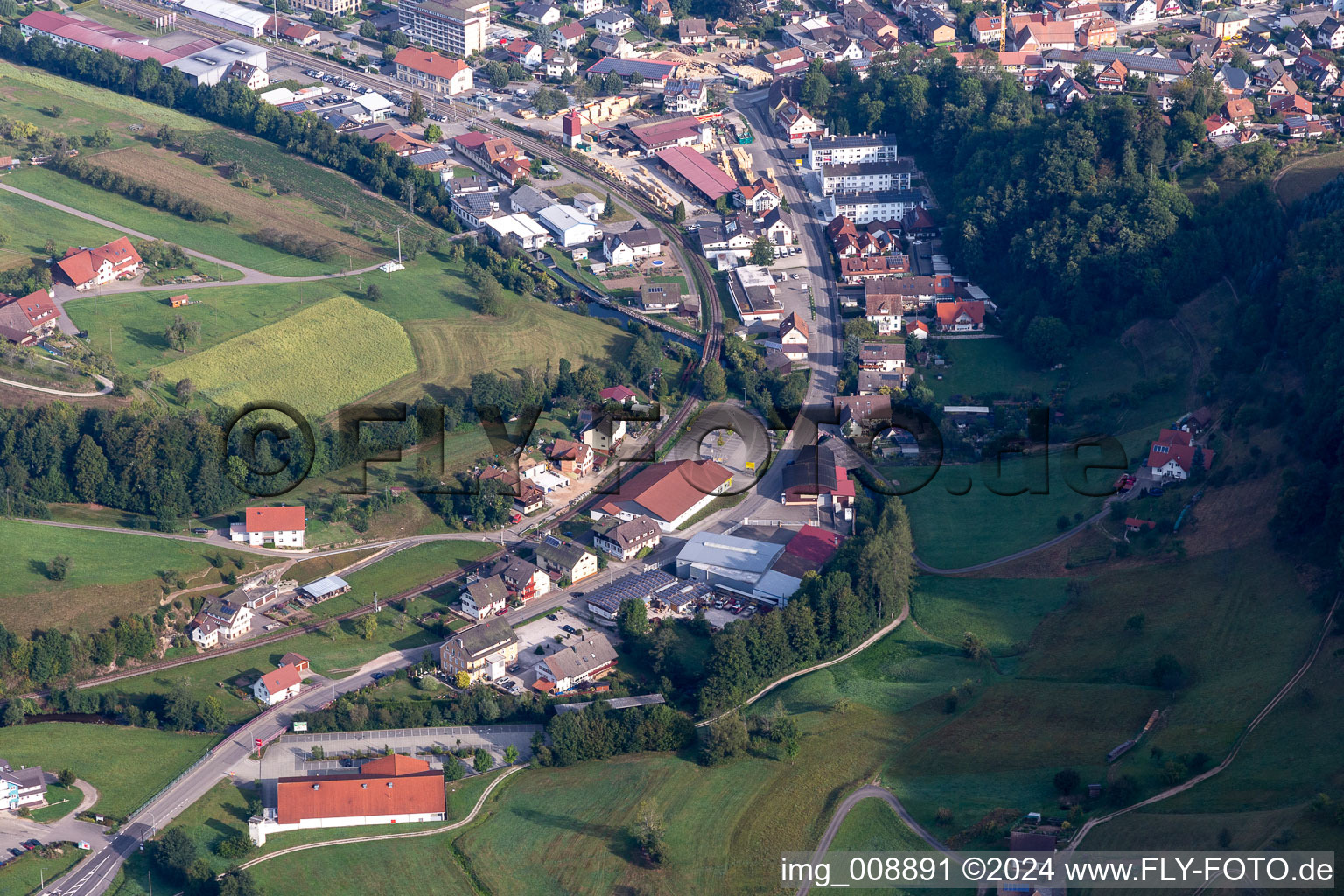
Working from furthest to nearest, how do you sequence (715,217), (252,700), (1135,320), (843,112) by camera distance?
(843,112) → (715,217) → (1135,320) → (252,700)

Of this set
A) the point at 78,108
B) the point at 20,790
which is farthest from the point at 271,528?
the point at 78,108

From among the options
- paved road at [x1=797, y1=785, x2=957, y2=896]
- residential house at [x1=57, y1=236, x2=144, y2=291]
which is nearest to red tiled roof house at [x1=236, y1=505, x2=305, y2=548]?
residential house at [x1=57, y1=236, x2=144, y2=291]

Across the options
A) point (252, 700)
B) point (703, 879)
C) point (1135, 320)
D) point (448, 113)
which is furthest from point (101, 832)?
point (448, 113)

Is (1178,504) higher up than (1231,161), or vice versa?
(1231,161)

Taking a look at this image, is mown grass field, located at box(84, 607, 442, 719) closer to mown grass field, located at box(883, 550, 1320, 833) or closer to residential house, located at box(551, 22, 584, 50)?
mown grass field, located at box(883, 550, 1320, 833)

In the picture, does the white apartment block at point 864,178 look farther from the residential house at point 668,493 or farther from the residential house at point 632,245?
the residential house at point 668,493

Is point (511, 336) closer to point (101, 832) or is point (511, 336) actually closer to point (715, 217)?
point (715, 217)
